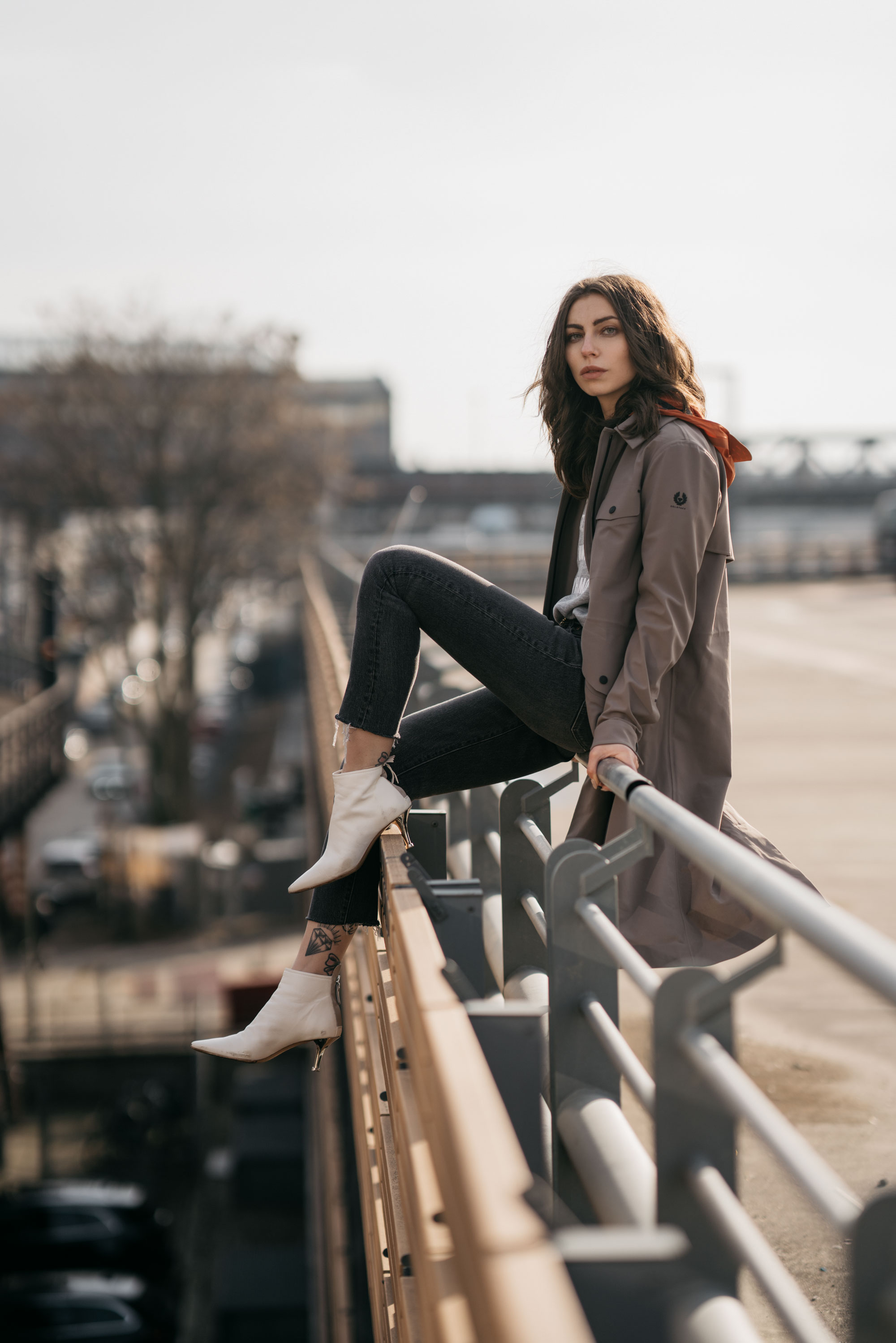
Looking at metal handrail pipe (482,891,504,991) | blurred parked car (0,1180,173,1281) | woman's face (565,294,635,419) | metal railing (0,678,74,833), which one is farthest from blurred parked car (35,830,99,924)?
woman's face (565,294,635,419)

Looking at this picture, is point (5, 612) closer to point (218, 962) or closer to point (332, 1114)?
point (218, 962)

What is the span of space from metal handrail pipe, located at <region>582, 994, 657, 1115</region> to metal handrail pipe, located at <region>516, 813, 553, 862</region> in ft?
1.25

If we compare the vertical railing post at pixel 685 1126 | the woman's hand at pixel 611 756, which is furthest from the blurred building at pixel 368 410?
the vertical railing post at pixel 685 1126

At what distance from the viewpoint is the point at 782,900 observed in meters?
1.13

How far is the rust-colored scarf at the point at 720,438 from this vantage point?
274 centimetres

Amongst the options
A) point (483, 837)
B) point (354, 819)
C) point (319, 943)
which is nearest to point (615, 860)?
point (354, 819)

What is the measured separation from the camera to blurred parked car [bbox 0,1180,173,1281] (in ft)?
42.4

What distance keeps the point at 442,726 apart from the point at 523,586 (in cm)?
1930

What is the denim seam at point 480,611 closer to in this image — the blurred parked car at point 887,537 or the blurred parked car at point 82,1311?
the blurred parked car at point 82,1311

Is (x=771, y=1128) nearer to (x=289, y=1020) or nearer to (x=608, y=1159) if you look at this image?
(x=608, y=1159)

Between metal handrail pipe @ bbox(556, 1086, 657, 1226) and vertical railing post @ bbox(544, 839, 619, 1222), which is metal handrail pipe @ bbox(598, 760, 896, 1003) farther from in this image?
metal handrail pipe @ bbox(556, 1086, 657, 1226)

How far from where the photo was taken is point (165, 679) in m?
26.2

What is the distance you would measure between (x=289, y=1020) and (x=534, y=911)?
2.63ft

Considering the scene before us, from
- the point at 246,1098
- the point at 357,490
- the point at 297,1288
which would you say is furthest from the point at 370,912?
the point at 357,490
